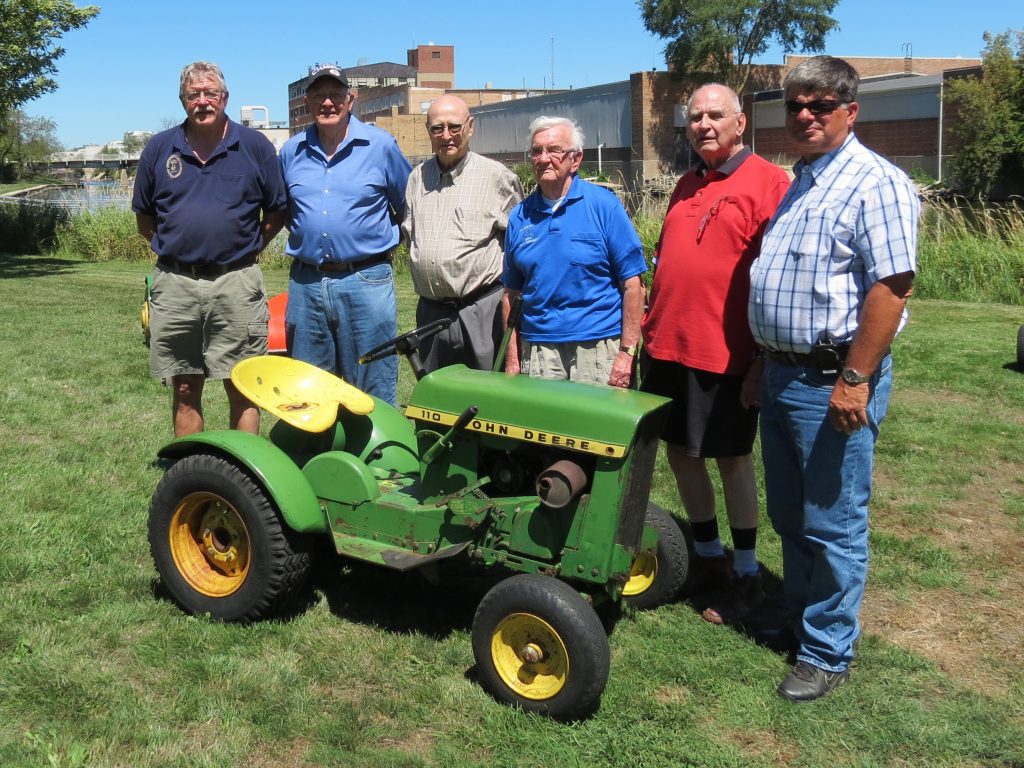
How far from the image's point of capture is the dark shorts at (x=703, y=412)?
3.72 meters

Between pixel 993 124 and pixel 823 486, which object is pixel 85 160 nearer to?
pixel 993 124

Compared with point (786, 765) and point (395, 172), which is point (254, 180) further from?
point (786, 765)

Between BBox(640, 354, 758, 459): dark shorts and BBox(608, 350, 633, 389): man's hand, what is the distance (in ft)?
0.28

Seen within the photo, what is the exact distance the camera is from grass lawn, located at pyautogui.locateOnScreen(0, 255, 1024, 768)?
10.0ft

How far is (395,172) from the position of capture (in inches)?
194

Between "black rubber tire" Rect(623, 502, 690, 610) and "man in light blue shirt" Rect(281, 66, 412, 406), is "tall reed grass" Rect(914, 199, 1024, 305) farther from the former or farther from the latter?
"black rubber tire" Rect(623, 502, 690, 610)

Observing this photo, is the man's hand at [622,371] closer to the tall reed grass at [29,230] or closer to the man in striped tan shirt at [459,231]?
the man in striped tan shirt at [459,231]

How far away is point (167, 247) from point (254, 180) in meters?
0.52

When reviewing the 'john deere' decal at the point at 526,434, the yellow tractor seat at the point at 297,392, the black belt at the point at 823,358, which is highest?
the black belt at the point at 823,358

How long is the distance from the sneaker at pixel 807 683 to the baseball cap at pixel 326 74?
10.8 feet

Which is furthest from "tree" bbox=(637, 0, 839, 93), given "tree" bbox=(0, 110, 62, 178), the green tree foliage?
"tree" bbox=(0, 110, 62, 178)

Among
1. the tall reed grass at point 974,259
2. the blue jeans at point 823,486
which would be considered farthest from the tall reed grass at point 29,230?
the blue jeans at point 823,486

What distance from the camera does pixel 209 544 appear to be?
3.93 metres

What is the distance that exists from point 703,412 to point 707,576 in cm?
84
